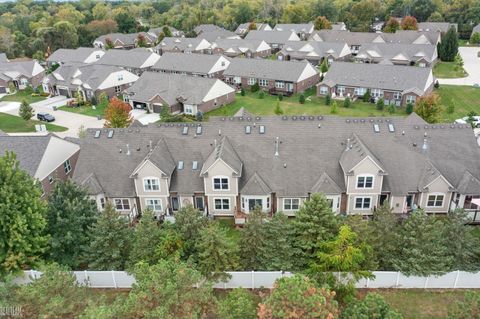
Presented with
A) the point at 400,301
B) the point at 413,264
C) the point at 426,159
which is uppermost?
the point at 426,159

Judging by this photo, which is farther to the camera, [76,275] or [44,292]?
[76,275]

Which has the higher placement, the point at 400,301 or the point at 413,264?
the point at 413,264

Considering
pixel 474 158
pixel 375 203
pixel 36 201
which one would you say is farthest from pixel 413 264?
pixel 36 201

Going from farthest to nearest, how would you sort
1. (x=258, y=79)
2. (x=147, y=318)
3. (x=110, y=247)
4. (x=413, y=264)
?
(x=258, y=79) → (x=110, y=247) → (x=413, y=264) → (x=147, y=318)

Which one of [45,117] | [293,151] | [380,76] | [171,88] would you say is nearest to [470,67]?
[380,76]

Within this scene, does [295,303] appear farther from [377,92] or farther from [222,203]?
[377,92]

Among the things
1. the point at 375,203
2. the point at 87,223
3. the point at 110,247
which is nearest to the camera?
the point at 110,247

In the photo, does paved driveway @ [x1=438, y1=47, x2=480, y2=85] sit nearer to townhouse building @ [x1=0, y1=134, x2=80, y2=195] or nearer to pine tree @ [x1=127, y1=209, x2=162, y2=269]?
townhouse building @ [x1=0, y1=134, x2=80, y2=195]

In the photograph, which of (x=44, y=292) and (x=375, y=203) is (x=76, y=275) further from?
(x=375, y=203)
